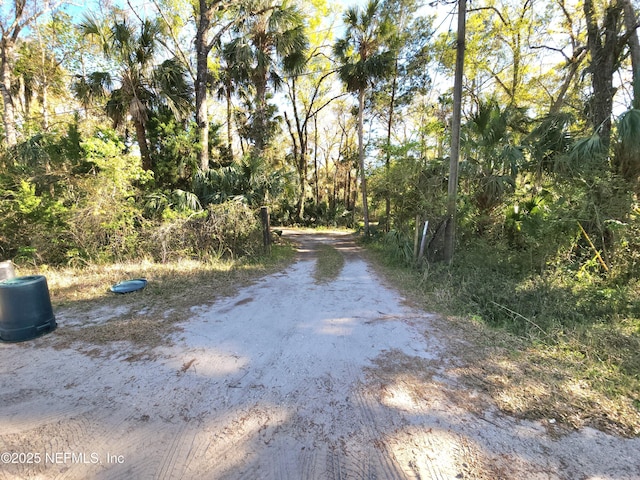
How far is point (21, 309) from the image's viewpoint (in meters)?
3.28

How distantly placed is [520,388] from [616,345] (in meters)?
1.86

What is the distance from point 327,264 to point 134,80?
8.43 meters

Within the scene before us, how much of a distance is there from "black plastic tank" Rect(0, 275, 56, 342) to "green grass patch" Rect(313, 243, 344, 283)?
453cm

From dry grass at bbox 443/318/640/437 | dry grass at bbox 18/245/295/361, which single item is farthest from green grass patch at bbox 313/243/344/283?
dry grass at bbox 443/318/640/437

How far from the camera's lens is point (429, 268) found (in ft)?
23.3

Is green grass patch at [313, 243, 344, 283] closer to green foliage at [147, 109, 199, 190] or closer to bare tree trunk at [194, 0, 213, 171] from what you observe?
bare tree trunk at [194, 0, 213, 171]

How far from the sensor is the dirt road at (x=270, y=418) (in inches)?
70.1

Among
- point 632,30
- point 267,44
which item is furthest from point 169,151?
point 632,30

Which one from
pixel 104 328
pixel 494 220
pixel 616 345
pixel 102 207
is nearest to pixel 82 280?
pixel 102 207

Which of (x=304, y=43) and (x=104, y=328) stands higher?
(x=304, y=43)

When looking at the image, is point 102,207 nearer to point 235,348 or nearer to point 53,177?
point 53,177

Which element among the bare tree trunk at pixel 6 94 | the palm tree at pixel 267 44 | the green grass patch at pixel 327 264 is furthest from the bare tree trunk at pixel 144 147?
the green grass patch at pixel 327 264

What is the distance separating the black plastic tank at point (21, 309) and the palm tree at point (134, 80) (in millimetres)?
7596

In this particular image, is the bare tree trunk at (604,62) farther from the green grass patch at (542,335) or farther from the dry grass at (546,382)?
the dry grass at (546,382)
